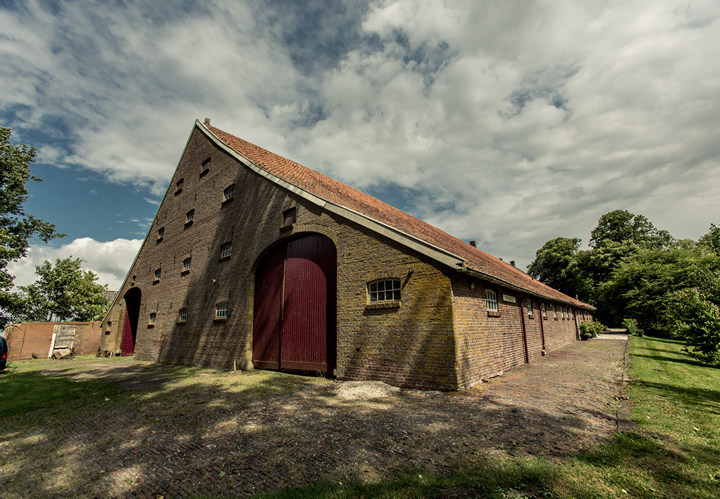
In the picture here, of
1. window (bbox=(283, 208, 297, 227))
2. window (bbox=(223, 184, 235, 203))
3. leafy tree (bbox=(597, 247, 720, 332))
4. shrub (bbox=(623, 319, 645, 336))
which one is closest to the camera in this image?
window (bbox=(283, 208, 297, 227))

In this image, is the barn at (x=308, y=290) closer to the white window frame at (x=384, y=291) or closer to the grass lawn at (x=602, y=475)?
the white window frame at (x=384, y=291)

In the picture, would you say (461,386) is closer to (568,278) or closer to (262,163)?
(262,163)

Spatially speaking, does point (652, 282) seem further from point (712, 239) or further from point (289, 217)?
point (289, 217)

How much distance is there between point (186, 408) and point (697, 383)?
11431 mm

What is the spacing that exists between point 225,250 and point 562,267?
48.5 meters

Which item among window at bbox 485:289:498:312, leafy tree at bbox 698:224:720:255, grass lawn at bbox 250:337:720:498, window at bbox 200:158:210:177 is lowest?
grass lawn at bbox 250:337:720:498

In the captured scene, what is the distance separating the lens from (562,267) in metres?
47.0

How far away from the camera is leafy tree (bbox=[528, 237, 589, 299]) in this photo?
1763 inches

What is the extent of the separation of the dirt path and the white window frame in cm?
217

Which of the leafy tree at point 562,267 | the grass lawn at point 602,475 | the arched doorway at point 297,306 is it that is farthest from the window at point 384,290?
the leafy tree at point 562,267

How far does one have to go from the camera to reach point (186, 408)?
661 centimetres

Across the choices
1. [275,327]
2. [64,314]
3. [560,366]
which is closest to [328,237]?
[275,327]

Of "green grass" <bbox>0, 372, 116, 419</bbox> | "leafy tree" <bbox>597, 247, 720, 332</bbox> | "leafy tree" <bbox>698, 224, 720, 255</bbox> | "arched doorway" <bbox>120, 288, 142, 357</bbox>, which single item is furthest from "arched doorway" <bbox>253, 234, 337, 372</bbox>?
"leafy tree" <bbox>698, 224, 720, 255</bbox>

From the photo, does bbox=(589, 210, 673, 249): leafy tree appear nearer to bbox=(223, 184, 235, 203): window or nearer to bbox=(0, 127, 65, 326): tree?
bbox=(223, 184, 235, 203): window
